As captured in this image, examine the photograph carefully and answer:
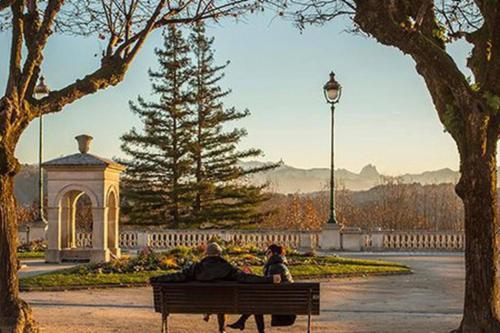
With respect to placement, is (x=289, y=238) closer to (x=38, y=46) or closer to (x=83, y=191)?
(x=83, y=191)

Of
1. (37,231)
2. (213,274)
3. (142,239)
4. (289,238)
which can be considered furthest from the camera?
(142,239)

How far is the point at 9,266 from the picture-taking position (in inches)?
450

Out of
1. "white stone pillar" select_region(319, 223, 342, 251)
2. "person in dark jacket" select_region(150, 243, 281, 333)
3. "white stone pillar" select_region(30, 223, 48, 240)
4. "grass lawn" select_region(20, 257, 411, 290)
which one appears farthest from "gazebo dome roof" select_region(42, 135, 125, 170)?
"person in dark jacket" select_region(150, 243, 281, 333)

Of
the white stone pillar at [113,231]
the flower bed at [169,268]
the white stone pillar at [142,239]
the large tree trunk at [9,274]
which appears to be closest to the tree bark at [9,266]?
the large tree trunk at [9,274]

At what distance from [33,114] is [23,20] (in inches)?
60.0

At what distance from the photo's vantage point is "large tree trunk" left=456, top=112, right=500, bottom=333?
1105 centimetres

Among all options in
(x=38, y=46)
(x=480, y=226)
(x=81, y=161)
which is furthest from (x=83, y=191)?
(x=480, y=226)

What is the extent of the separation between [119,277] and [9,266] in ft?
28.7

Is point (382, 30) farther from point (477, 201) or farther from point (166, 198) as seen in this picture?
point (166, 198)

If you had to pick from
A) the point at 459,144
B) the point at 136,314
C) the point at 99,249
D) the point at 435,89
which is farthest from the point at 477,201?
the point at 99,249

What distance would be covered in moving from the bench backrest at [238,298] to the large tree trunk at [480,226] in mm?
2169

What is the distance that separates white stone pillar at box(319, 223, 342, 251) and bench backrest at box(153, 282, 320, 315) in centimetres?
2182

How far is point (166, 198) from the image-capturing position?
4903 centimetres

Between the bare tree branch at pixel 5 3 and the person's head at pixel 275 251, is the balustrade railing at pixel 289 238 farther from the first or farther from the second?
the bare tree branch at pixel 5 3
